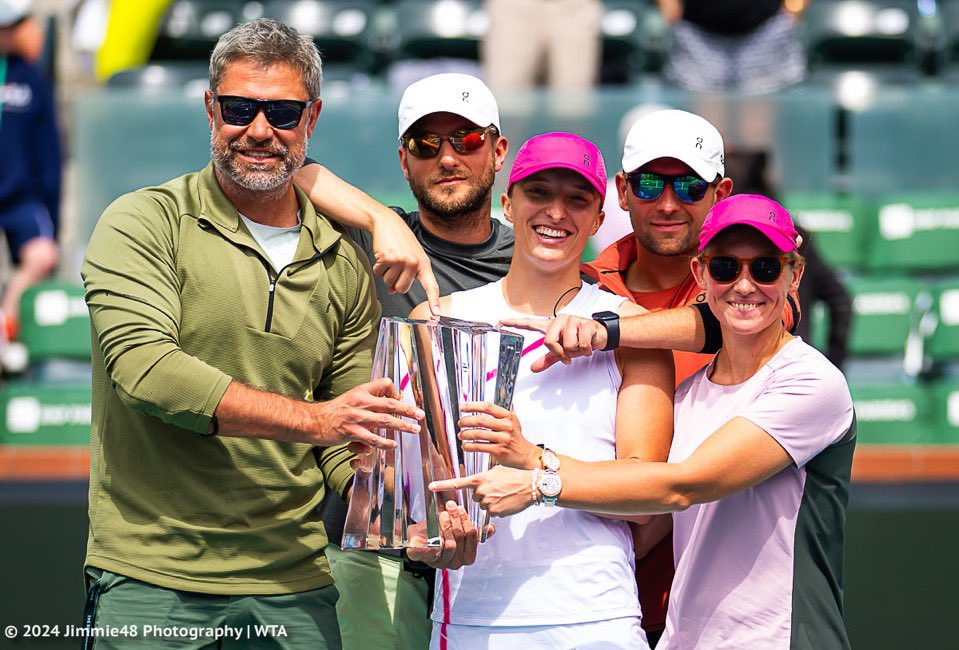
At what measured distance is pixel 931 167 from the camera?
6215 millimetres

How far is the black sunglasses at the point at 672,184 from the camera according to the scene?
291 centimetres

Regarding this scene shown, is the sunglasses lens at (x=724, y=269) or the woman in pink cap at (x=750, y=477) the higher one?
the sunglasses lens at (x=724, y=269)

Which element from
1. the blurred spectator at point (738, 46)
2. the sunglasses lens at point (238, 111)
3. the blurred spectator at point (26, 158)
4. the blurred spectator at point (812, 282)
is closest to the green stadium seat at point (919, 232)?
the blurred spectator at point (738, 46)

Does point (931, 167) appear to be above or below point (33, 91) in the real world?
below

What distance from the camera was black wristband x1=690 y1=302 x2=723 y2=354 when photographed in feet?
8.90

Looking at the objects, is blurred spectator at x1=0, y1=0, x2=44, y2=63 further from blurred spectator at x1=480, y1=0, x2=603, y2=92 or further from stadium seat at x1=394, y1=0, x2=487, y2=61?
blurred spectator at x1=480, y1=0, x2=603, y2=92

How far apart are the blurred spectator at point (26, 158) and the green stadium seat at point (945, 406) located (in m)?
4.02

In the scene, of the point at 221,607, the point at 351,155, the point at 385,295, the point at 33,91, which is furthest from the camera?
the point at 33,91

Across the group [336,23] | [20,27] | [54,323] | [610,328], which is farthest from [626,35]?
[610,328]

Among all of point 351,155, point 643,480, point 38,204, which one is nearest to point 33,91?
point 38,204

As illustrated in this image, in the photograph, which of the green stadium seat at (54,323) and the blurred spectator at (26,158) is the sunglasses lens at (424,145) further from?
the blurred spectator at (26,158)

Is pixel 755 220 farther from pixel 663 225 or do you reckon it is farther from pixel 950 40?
pixel 950 40

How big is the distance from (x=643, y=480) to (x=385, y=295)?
837 mm

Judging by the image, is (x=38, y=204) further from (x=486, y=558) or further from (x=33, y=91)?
(x=486, y=558)
